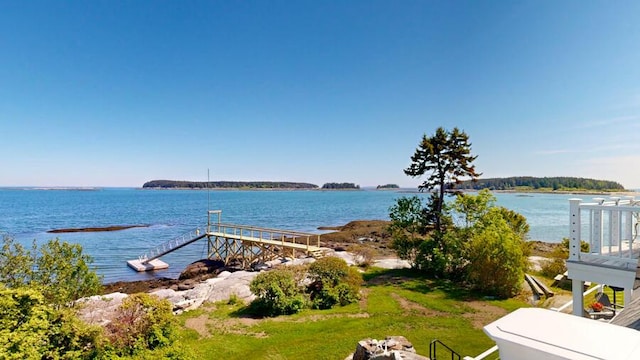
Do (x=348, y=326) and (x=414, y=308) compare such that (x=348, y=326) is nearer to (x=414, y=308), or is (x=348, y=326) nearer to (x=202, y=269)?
(x=414, y=308)

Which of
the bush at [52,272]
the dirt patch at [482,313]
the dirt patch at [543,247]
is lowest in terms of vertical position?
the dirt patch at [543,247]

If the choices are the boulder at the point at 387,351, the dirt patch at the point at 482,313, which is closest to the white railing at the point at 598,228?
the boulder at the point at 387,351

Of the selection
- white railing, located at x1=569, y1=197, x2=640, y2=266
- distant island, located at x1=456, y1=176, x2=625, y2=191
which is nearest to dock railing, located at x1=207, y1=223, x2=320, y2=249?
white railing, located at x1=569, y1=197, x2=640, y2=266

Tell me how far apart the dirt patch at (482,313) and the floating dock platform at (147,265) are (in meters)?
21.2

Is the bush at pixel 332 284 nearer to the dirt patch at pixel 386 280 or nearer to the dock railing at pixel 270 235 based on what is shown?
the dirt patch at pixel 386 280

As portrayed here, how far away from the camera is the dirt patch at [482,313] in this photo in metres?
9.77

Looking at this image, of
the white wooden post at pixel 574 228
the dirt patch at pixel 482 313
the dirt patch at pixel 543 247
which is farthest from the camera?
the dirt patch at pixel 543 247

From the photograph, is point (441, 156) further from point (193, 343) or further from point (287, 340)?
point (193, 343)

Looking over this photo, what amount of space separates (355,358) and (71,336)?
5246 millimetres

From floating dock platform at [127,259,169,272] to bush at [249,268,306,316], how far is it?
15176mm

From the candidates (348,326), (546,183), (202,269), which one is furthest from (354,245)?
(546,183)

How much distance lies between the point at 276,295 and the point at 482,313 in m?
6.79

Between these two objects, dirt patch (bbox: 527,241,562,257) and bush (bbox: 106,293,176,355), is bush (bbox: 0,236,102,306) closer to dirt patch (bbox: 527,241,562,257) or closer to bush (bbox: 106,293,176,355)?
bush (bbox: 106,293,176,355)

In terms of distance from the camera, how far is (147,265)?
23828 millimetres
